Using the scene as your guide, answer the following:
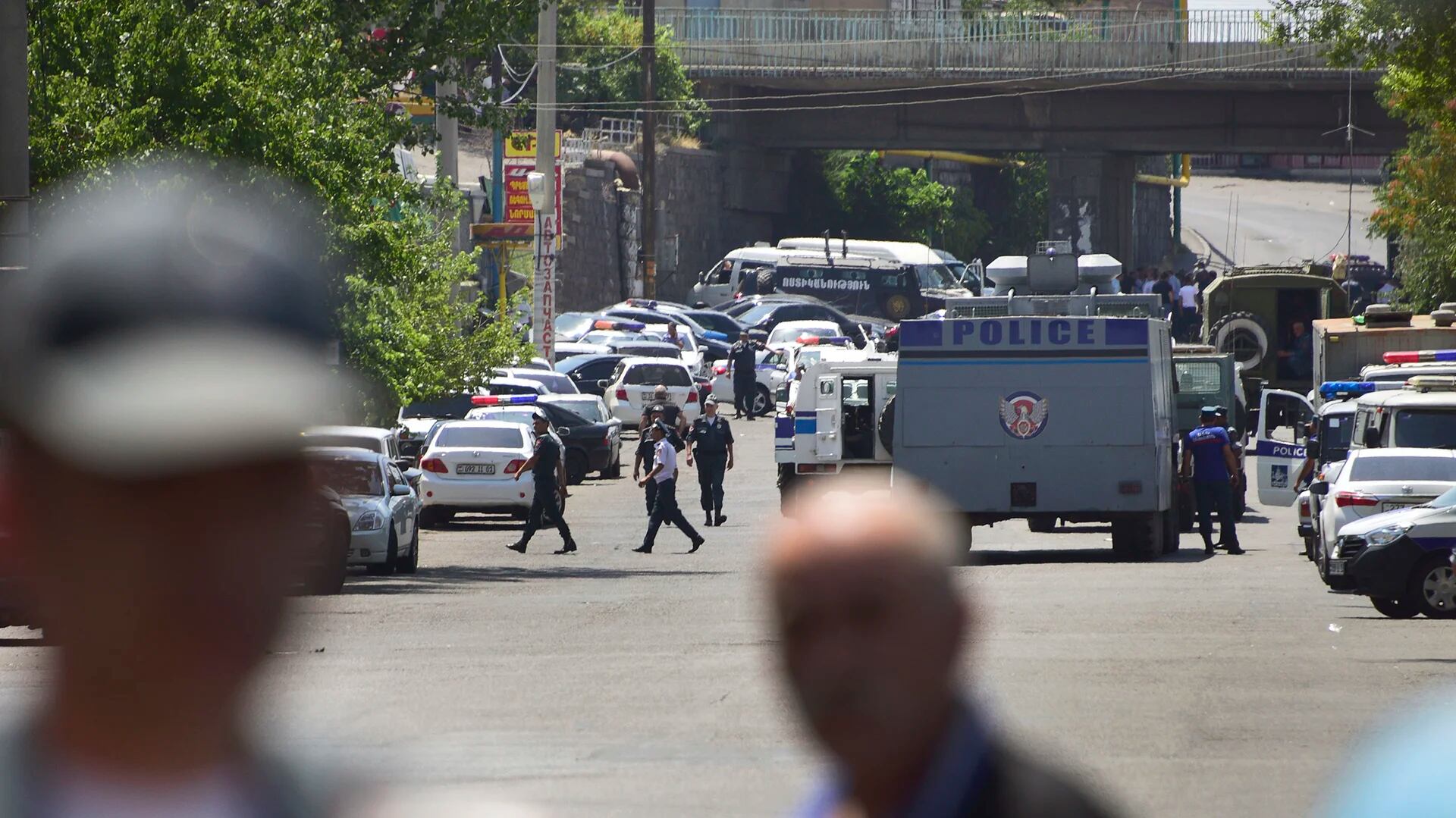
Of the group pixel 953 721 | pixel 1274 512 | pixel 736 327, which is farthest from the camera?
pixel 736 327

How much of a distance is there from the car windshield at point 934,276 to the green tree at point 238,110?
134 ft

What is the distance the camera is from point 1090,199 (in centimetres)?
6494

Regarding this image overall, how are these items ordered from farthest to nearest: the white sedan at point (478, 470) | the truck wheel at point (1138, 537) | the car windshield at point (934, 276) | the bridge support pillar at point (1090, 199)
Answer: the bridge support pillar at point (1090, 199), the car windshield at point (934, 276), the white sedan at point (478, 470), the truck wheel at point (1138, 537)

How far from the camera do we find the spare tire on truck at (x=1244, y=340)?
4303 centimetres

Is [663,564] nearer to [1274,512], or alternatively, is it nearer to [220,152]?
[220,152]

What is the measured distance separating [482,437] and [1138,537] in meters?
9.75

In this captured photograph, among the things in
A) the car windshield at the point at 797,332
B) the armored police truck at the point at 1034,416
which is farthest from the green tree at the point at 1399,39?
the car windshield at the point at 797,332

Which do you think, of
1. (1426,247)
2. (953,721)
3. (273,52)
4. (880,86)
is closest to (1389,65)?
(273,52)

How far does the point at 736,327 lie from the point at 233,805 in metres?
56.2

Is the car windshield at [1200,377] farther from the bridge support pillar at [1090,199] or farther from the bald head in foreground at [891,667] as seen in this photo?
the bridge support pillar at [1090,199]

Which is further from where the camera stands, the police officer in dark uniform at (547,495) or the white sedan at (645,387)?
the white sedan at (645,387)

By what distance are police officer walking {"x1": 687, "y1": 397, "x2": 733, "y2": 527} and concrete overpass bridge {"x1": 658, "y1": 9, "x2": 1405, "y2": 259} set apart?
37.5 meters

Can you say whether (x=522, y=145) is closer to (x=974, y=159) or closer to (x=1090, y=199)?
(x=1090, y=199)

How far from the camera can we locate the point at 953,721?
1.75m
